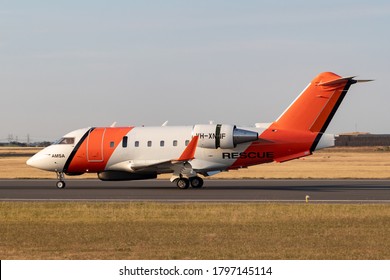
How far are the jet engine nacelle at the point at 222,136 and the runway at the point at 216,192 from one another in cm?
227

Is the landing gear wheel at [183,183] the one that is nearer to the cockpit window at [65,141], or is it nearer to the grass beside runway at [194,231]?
the cockpit window at [65,141]

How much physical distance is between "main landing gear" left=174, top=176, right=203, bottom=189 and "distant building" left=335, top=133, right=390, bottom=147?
13167 cm

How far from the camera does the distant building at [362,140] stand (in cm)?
16862

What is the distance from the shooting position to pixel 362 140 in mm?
173375

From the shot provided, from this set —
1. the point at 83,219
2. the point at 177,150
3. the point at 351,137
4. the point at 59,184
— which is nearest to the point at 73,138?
the point at 59,184

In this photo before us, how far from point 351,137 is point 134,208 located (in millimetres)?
148921

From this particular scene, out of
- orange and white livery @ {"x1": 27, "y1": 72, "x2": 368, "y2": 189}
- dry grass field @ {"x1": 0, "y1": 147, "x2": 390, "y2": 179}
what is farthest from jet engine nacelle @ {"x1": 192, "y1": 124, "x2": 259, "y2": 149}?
dry grass field @ {"x1": 0, "y1": 147, "x2": 390, "y2": 179}

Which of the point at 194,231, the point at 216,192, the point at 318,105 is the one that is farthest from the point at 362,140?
the point at 194,231

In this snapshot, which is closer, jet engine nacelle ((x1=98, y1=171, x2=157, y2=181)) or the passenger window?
jet engine nacelle ((x1=98, y1=171, x2=157, y2=181))

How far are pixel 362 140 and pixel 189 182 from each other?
5496 inches

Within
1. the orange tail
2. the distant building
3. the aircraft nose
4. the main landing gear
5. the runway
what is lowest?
the distant building

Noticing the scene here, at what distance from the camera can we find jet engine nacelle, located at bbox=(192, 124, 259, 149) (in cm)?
3769

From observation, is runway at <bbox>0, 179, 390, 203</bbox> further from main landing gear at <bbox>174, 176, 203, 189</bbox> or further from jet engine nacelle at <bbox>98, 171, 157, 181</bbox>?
jet engine nacelle at <bbox>98, 171, 157, 181</bbox>

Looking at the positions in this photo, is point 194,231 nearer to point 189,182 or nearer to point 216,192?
point 216,192
